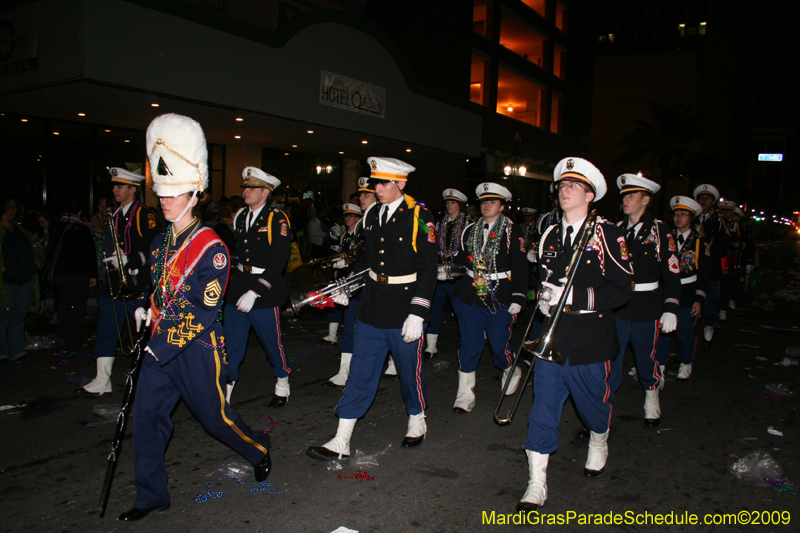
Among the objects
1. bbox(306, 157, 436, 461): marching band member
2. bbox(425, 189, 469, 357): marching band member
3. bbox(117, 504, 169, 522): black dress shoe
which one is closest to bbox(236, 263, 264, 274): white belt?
bbox(306, 157, 436, 461): marching band member

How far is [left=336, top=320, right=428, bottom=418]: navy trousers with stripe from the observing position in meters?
4.31

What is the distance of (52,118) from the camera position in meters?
13.9

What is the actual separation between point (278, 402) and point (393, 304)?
1.84m

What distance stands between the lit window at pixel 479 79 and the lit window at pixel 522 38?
320cm

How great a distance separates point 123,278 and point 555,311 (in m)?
3.99

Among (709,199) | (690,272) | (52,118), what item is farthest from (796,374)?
(52,118)

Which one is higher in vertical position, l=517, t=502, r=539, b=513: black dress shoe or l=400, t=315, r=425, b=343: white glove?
l=400, t=315, r=425, b=343: white glove

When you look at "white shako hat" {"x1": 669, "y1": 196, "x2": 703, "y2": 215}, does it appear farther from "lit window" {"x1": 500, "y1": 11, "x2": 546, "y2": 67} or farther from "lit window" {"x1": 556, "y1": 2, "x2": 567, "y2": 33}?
"lit window" {"x1": 556, "y1": 2, "x2": 567, "y2": 33}

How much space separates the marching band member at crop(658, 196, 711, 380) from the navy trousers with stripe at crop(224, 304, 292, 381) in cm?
464

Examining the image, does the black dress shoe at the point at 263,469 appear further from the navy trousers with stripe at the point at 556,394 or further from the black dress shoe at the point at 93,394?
the black dress shoe at the point at 93,394

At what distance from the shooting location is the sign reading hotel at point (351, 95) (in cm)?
1460

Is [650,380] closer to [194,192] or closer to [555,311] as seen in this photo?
[555,311]

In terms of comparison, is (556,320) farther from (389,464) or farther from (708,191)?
(708,191)

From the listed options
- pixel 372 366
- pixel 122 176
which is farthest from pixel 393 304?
pixel 122 176
